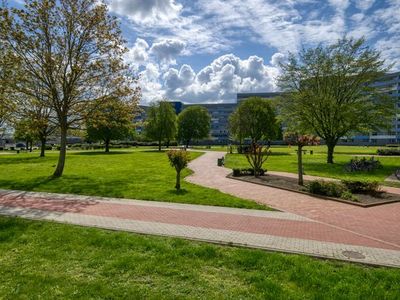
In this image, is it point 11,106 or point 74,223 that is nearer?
point 74,223

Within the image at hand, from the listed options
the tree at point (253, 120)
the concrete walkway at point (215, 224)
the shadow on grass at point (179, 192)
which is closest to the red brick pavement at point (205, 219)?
the concrete walkway at point (215, 224)

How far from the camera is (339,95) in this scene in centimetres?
3253

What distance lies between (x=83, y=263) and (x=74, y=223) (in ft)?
10.3

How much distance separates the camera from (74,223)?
29.0ft

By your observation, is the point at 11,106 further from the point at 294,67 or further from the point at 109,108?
Answer: the point at 294,67

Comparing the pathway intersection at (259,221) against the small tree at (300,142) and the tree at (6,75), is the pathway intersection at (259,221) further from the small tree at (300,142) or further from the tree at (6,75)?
the tree at (6,75)

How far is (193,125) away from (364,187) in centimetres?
5845

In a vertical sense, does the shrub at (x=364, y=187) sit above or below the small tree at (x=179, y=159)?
below

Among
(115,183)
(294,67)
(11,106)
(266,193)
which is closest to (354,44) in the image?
(294,67)

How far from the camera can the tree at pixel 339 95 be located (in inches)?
1213

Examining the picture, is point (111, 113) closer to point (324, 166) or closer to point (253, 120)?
point (324, 166)

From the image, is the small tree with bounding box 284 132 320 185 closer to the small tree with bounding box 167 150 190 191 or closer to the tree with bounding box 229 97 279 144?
the small tree with bounding box 167 150 190 191

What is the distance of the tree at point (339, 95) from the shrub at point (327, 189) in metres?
18.9

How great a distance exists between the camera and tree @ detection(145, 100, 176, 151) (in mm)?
60500
